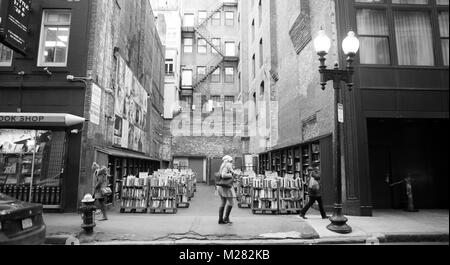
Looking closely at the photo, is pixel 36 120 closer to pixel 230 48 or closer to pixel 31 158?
pixel 31 158

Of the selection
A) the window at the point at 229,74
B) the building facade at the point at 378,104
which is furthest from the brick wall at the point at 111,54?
the window at the point at 229,74

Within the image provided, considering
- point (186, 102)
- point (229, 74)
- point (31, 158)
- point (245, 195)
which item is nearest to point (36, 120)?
point (31, 158)

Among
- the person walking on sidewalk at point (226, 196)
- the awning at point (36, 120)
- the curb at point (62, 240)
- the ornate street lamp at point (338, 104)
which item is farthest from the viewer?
the awning at point (36, 120)

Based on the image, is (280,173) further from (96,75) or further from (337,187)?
(96,75)

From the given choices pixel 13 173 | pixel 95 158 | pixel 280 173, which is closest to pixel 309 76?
pixel 280 173

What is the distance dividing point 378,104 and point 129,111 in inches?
507

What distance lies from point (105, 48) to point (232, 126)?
2035cm

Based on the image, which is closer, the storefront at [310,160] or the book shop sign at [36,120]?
the book shop sign at [36,120]

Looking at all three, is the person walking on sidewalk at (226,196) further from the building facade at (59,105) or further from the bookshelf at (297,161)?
the bookshelf at (297,161)

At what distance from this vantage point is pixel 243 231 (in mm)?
7504

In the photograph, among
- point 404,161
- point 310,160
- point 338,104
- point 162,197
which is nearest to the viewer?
point 338,104

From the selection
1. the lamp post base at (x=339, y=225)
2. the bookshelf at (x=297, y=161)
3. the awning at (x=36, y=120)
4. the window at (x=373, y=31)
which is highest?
the window at (x=373, y=31)

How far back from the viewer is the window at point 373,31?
1131 cm

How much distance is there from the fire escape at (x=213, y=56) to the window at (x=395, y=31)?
86.7 ft
